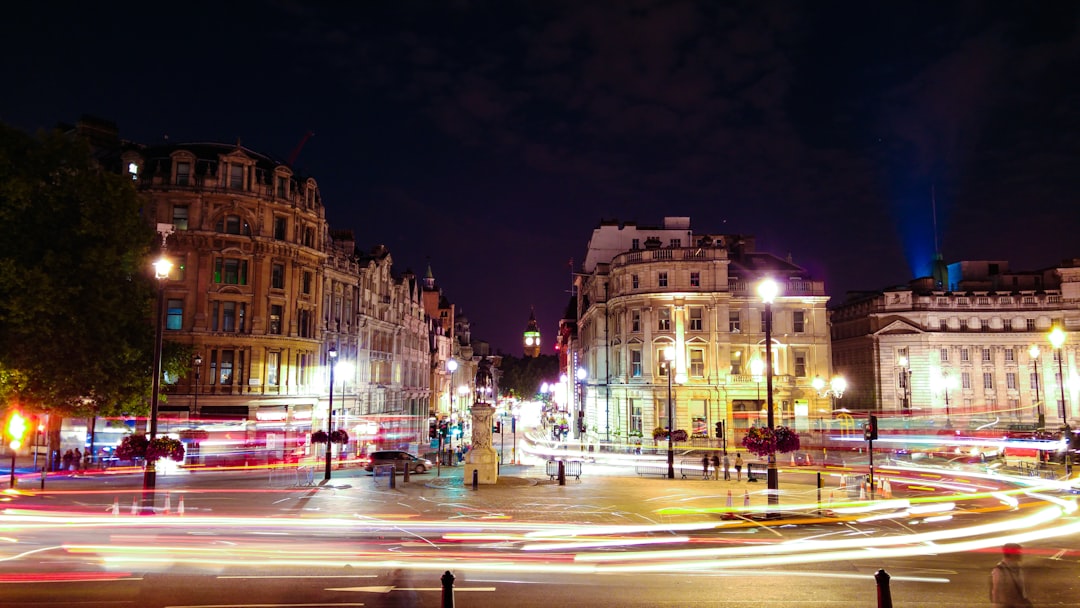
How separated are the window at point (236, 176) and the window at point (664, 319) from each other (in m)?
35.4

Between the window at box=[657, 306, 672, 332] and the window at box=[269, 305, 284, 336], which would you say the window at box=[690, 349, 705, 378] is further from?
the window at box=[269, 305, 284, 336]

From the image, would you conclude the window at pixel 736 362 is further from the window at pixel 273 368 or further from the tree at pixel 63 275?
the tree at pixel 63 275

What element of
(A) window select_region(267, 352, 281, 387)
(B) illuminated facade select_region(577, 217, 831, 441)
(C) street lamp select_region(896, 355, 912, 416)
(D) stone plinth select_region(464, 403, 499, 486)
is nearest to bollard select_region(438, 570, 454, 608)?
(D) stone plinth select_region(464, 403, 499, 486)

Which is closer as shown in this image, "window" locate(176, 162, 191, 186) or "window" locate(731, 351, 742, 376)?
"window" locate(176, 162, 191, 186)

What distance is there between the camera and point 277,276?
4816 centimetres

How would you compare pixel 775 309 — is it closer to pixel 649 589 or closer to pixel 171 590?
pixel 649 589

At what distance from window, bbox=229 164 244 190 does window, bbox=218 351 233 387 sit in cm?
1140

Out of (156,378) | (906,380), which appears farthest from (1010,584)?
(906,380)

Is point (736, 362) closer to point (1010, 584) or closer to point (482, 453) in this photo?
point (482, 453)

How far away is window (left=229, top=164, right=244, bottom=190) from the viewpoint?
4621 cm

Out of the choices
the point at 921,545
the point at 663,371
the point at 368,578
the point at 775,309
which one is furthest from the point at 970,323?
the point at 368,578

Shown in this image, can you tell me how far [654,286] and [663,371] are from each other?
767 centimetres

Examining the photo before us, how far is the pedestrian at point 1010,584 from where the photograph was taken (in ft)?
26.8

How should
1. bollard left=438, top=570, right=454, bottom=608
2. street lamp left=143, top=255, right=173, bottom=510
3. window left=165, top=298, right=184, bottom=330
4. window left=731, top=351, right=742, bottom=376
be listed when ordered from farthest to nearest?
window left=731, top=351, right=742, bottom=376, window left=165, top=298, right=184, bottom=330, street lamp left=143, top=255, right=173, bottom=510, bollard left=438, top=570, right=454, bottom=608
